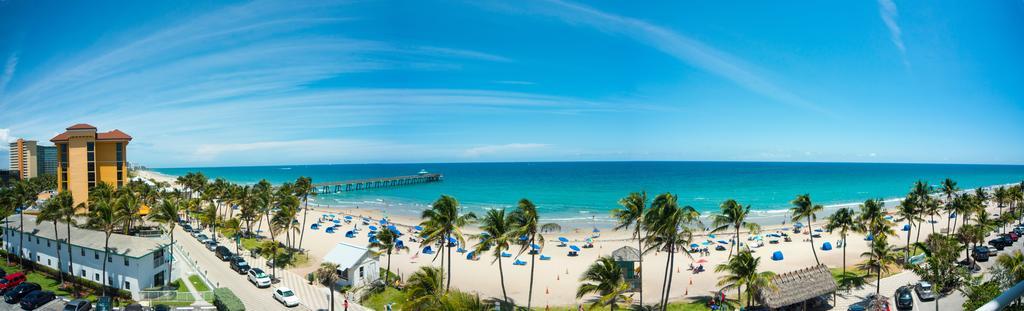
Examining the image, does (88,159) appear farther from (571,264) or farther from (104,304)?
(571,264)

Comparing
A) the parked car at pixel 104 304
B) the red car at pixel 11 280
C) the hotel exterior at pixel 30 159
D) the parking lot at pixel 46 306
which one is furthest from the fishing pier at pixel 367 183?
the parked car at pixel 104 304

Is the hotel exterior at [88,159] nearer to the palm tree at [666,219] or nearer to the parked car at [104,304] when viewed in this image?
the parked car at [104,304]

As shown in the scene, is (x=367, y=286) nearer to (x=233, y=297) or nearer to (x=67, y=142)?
(x=233, y=297)

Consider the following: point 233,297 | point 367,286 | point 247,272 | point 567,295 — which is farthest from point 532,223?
point 247,272

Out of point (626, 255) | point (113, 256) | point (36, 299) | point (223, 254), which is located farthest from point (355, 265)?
point (626, 255)

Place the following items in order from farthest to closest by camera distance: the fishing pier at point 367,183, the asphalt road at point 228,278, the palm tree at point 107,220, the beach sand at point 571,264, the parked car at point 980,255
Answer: the fishing pier at point 367,183, the parked car at point 980,255, the beach sand at point 571,264, the asphalt road at point 228,278, the palm tree at point 107,220

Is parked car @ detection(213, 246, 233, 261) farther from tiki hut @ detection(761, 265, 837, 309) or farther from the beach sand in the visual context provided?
tiki hut @ detection(761, 265, 837, 309)

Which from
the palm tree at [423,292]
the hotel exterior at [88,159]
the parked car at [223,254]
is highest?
the hotel exterior at [88,159]
